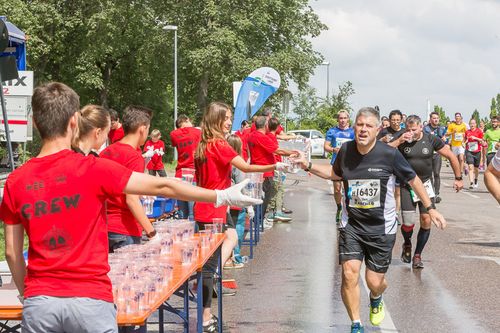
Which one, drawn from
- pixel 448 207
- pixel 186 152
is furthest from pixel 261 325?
pixel 448 207

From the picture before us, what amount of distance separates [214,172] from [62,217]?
4411mm

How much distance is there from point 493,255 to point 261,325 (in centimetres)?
596

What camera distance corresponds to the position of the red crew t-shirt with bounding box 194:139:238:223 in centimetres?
808

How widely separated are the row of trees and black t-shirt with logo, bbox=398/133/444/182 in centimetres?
3595

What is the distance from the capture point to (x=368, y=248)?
7.57 m

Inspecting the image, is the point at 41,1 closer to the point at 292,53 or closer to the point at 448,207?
the point at 292,53

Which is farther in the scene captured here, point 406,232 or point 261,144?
point 261,144

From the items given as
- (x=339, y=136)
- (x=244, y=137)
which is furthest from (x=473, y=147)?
(x=244, y=137)

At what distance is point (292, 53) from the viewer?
5131 cm

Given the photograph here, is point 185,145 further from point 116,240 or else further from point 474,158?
point 474,158

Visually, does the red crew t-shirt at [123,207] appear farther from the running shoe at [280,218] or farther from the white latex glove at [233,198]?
the running shoe at [280,218]

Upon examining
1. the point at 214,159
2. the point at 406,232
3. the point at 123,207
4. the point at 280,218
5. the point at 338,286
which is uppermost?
the point at 214,159

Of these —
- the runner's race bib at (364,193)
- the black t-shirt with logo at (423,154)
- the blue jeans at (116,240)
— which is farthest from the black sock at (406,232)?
the blue jeans at (116,240)

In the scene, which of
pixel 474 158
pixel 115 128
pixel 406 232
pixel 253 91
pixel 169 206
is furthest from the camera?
pixel 474 158
